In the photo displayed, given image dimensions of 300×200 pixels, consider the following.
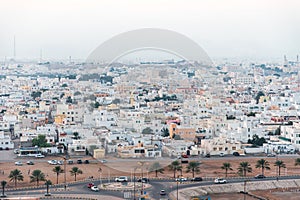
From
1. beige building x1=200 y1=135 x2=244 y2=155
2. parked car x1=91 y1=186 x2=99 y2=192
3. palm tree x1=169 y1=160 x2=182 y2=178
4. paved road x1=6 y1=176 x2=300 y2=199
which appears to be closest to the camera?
paved road x1=6 y1=176 x2=300 y2=199

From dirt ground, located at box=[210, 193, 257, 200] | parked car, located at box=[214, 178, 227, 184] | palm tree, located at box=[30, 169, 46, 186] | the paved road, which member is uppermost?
palm tree, located at box=[30, 169, 46, 186]

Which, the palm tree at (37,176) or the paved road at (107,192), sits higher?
the palm tree at (37,176)

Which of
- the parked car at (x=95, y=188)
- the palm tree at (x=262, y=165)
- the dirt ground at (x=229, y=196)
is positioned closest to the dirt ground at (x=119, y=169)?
the palm tree at (x=262, y=165)

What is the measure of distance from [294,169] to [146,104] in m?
7.27

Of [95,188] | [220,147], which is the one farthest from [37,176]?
[220,147]

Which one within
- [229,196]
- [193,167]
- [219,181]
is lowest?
[229,196]

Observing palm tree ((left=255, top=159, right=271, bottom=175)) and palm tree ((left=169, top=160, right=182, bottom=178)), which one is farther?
palm tree ((left=255, top=159, right=271, bottom=175))

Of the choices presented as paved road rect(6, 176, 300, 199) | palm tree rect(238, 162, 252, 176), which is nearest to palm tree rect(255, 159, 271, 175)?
palm tree rect(238, 162, 252, 176)

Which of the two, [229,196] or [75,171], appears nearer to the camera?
[229,196]

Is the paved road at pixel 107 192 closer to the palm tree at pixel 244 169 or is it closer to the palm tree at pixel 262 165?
the palm tree at pixel 244 169

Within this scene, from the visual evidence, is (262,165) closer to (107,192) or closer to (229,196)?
(229,196)

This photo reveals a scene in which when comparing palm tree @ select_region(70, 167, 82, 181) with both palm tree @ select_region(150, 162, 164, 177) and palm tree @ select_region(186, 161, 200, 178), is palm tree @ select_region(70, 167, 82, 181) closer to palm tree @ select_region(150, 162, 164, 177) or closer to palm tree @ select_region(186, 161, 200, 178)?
palm tree @ select_region(150, 162, 164, 177)

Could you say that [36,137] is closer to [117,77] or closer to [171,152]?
[171,152]

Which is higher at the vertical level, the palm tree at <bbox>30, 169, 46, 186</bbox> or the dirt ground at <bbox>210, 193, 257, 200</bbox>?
the palm tree at <bbox>30, 169, 46, 186</bbox>
